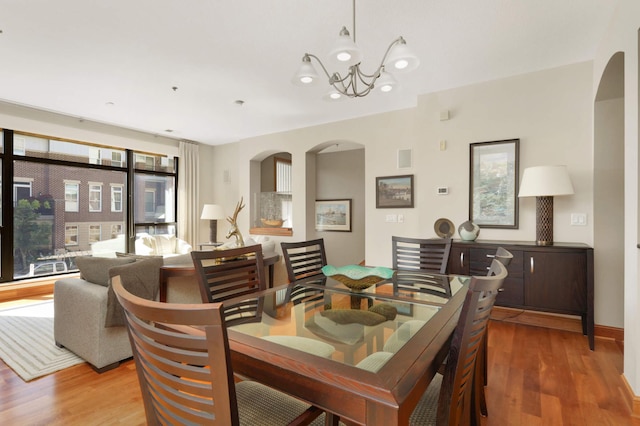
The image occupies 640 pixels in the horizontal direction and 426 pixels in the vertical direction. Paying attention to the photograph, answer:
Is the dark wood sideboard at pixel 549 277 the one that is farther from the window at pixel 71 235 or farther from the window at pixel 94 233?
the window at pixel 71 235

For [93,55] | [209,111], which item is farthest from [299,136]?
[93,55]

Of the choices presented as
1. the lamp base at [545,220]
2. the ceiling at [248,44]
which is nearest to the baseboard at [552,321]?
the lamp base at [545,220]

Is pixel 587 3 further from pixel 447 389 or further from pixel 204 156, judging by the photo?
pixel 204 156

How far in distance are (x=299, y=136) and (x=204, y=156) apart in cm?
260

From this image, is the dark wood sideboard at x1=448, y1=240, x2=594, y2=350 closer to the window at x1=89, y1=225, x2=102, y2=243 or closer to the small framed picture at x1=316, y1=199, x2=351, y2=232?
the small framed picture at x1=316, y1=199, x2=351, y2=232

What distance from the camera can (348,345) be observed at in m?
1.11

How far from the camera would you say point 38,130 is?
462cm

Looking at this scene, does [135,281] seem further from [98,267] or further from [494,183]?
[494,183]

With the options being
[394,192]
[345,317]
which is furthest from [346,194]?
[345,317]

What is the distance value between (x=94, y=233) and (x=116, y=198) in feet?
2.26

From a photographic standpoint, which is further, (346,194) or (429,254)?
(346,194)

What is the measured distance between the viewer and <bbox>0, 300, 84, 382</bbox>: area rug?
247 cm

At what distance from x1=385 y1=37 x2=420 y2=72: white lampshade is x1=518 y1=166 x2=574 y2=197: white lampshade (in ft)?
6.19

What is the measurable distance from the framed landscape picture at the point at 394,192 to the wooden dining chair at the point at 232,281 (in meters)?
2.93
